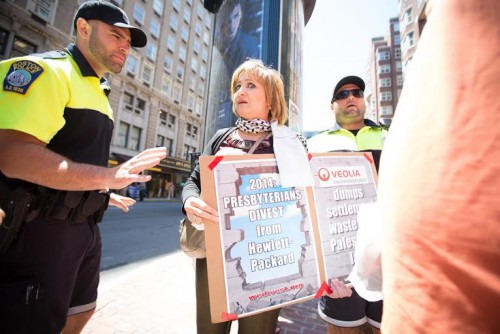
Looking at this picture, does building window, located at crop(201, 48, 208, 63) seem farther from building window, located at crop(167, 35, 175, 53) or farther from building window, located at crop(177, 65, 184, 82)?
building window, located at crop(167, 35, 175, 53)

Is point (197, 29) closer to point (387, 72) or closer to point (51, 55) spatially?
point (387, 72)

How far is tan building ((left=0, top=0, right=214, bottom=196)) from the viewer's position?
1571 cm

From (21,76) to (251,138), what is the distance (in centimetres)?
127

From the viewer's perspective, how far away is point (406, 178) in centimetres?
47

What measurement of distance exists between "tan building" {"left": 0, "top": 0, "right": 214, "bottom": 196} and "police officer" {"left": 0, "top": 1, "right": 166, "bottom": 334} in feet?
64.7

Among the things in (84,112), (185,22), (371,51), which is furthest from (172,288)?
(371,51)

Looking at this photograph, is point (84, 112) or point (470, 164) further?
point (84, 112)

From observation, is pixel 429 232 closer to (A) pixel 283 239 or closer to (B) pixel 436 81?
(B) pixel 436 81

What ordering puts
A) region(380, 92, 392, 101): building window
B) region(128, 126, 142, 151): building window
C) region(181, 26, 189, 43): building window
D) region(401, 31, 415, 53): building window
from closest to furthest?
region(128, 126, 142, 151): building window, region(401, 31, 415, 53): building window, region(181, 26, 189, 43): building window, region(380, 92, 392, 101): building window

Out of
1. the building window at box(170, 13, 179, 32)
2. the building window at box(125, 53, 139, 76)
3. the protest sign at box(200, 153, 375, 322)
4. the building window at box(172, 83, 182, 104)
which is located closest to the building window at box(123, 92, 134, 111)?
the building window at box(125, 53, 139, 76)

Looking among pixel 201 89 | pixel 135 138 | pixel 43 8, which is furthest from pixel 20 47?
pixel 201 89

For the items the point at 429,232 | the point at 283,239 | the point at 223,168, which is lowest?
the point at 283,239

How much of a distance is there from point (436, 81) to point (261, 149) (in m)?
1.11

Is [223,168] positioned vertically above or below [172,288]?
above
